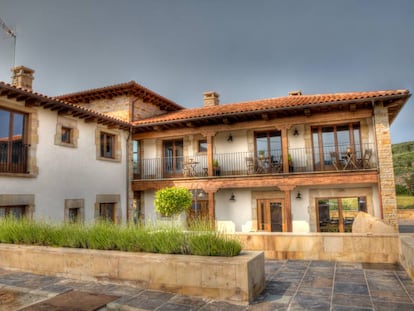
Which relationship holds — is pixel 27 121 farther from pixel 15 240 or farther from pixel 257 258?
pixel 257 258

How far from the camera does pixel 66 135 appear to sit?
11953 millimetres

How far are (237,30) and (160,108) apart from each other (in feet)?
18.6

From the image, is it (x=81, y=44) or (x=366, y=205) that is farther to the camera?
(x=81, y=44)

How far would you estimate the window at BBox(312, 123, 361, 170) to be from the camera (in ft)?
40.9

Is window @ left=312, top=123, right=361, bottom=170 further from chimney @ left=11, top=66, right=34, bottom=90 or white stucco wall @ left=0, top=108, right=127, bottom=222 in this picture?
chimney @ left=11, top=66, right=34, bottom=90

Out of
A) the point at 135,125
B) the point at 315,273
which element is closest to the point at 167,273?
the point at 315,273

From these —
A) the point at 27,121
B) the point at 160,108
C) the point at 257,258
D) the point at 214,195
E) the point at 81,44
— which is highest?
the point at 81,44

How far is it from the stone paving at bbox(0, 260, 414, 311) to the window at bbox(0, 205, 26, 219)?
3.95m

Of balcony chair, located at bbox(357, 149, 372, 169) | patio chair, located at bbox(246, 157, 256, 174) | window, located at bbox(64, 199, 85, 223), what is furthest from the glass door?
balcony chair, located at bbox(357, 149, 372, 169)

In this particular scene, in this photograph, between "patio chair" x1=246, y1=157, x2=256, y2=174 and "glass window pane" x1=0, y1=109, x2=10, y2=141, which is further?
"patio chair" x1=246, y1=157, x2=256, y2=174

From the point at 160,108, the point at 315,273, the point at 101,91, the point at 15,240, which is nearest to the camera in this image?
the point at 315,273

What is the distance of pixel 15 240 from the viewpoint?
22.1 feet

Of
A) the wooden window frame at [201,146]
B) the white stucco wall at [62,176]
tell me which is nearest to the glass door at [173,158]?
the wooden window frame at [201,146]

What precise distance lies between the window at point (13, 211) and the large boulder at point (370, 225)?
9.36 m
